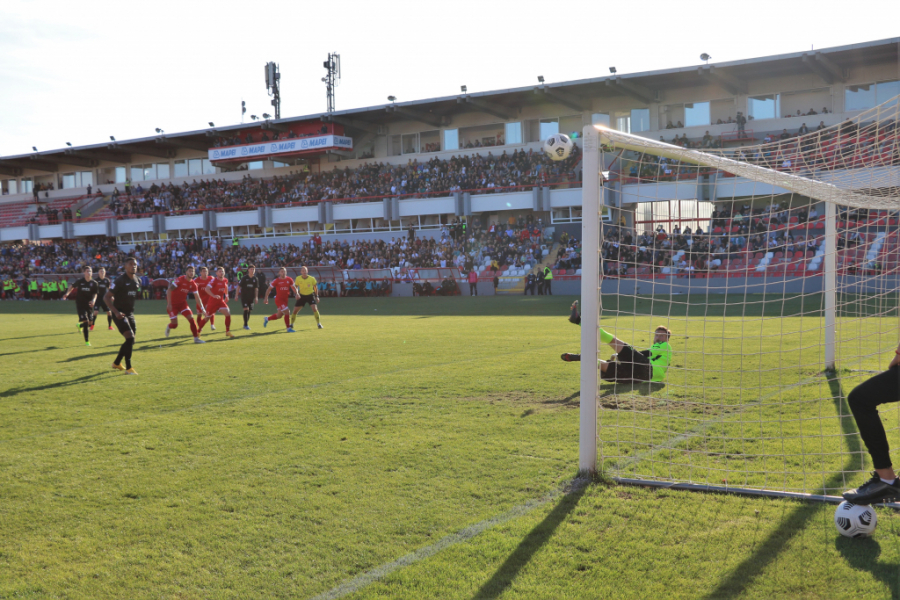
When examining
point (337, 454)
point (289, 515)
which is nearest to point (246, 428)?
point (337, 454)

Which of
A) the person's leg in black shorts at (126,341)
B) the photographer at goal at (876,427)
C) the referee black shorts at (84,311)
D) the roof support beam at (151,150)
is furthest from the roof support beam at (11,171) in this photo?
the photographer at goal at (876,427)

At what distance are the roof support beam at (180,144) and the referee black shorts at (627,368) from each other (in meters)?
46.9

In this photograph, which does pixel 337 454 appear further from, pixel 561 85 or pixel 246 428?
pixel 561 85

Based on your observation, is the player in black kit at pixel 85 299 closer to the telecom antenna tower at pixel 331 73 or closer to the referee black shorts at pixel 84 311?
the referee black shorts at pixel 84 311

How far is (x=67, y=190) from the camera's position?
54062 millimetres

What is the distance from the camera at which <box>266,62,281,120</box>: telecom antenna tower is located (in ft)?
163

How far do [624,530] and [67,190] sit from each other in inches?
2441

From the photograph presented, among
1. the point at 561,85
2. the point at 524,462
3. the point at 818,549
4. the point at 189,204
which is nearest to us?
the point at 818,549

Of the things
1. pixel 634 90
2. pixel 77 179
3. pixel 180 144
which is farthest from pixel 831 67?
pixel 77 179

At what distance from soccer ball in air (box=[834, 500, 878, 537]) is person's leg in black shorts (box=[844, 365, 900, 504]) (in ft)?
0.17

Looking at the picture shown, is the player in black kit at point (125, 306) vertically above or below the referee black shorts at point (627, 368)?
above

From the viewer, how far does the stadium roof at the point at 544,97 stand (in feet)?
99.7

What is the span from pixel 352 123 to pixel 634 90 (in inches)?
745

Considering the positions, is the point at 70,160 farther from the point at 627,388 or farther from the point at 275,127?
the point at 627,388
